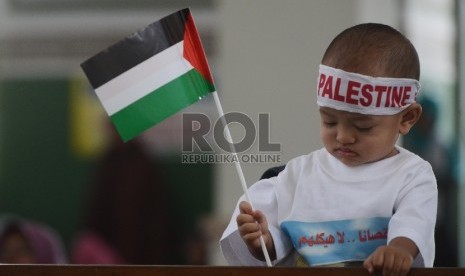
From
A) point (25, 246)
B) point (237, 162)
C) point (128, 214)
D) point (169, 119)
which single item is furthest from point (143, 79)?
point (128, 214)

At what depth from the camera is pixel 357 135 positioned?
6.21 ft

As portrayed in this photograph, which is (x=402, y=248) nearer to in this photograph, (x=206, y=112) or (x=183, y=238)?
(x=206, y=112)

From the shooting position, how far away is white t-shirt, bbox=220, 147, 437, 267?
6.15 feet

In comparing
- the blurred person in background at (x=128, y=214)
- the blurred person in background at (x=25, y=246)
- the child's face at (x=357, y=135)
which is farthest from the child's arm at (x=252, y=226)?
the blurred person in background at (x=128, y=214)

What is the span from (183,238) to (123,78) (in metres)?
2.15

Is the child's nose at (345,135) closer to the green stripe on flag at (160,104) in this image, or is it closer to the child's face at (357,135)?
the child's face at (357,135)

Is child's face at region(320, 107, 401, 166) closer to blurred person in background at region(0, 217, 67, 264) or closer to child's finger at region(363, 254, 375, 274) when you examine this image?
child's finger at region(363, 254, 375, 274)

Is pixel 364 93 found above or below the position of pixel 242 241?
above

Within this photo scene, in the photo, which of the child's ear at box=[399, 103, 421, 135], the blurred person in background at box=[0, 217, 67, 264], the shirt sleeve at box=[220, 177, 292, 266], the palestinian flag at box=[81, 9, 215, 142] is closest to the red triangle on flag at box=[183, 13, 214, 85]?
the palestinian flag at box=[81, 9, 215, 142]

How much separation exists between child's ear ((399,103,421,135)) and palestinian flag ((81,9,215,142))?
271mm

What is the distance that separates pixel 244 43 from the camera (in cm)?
241

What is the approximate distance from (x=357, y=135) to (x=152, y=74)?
0.30 metres

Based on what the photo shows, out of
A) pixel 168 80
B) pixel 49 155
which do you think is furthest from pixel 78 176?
pixel 168 80

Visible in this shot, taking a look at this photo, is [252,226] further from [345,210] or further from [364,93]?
A: [364,93]
